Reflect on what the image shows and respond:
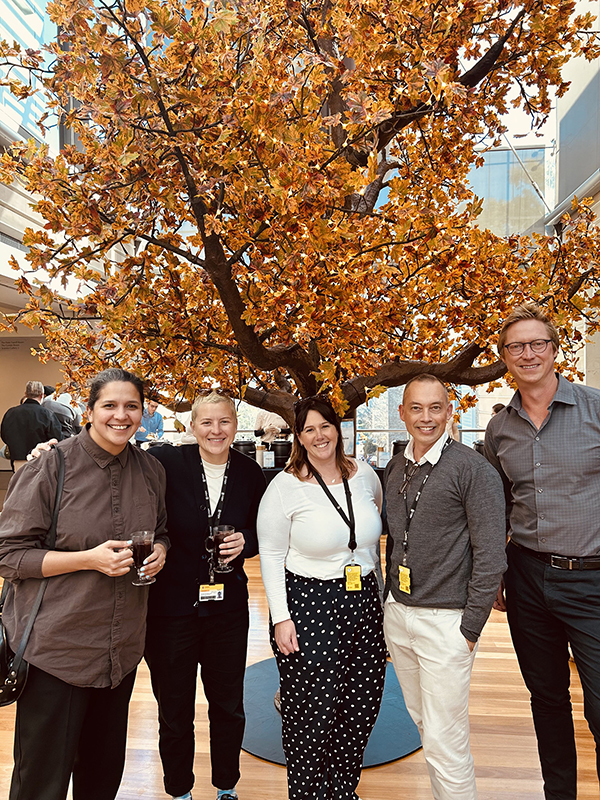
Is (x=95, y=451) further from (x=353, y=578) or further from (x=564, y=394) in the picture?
(x=564, y=394)

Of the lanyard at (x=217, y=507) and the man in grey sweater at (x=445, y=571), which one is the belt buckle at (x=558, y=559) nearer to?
the man in grey sweater at (x=445, y=571)

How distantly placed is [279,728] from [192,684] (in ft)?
3.12

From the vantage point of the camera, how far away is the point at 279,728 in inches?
109

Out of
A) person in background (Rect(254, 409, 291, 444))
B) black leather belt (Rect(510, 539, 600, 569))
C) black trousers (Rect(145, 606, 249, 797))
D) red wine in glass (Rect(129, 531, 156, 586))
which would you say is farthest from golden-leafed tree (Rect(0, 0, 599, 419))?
person in background (Rect(254, 409, 291, 444))

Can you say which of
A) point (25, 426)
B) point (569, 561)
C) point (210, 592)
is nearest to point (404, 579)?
point (569, 561)

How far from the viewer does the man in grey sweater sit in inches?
68.0

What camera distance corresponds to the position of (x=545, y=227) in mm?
9000

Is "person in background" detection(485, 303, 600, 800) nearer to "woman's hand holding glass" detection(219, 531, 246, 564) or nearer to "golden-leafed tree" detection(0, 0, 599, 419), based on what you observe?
"golden-leafed tree" detection(0, 0, 599, 419)

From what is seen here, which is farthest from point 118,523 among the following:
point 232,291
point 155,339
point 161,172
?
point 161,172

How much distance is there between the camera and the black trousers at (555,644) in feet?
5.83

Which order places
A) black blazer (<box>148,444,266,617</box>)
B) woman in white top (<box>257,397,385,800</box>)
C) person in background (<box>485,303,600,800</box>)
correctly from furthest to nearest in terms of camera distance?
black blazer (<box>148,444,266,617</box>) < woman in white top (<box>257,397,385,800</box>) < person in background (<box>485,303,600,800</box>)

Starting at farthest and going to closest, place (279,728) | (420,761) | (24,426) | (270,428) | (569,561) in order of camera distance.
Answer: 1. (270,428)
2. (24,426)
3. (279,728)
4. (420,761)
5. (569,561)

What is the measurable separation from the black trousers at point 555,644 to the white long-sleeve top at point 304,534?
53 centimetres

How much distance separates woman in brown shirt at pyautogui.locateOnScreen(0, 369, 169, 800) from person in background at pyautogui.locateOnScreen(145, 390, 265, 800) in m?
0.25
